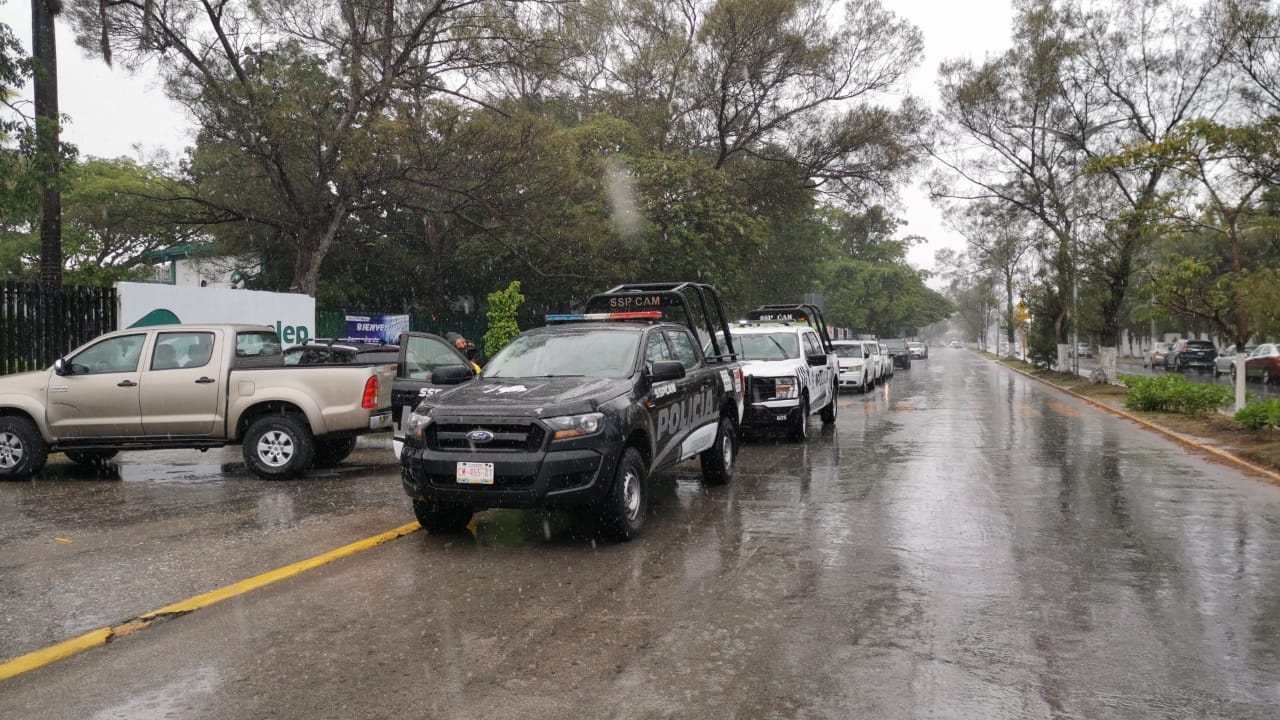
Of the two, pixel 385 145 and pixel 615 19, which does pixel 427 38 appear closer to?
pixel 385 145

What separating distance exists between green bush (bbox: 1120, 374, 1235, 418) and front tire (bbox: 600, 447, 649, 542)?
14222 mm

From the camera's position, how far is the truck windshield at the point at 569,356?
314 inches

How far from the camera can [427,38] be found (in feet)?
70.9

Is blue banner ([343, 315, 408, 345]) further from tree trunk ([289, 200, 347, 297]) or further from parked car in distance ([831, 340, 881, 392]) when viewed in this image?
parked car in distance ([831, 340, 881, 392])

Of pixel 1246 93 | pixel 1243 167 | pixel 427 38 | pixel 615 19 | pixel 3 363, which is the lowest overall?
pixel 3 363

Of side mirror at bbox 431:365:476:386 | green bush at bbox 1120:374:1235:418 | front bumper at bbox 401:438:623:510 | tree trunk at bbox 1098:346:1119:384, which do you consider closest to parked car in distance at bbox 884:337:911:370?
tree trunk at bbox 1098:346:1119:384

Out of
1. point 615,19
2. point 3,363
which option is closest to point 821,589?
point 3,363

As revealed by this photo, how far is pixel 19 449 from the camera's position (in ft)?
33.8

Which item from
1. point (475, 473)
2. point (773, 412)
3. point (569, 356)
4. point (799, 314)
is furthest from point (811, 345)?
point (475, 473)

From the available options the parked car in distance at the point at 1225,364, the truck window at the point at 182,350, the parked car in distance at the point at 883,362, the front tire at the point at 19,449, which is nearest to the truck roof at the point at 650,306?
the truck window at the point at 182,350

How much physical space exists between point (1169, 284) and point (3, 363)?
19.6 meters

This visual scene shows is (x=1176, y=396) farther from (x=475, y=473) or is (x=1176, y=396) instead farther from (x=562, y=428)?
(x=475, y=473)

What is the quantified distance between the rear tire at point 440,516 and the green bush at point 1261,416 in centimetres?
1192

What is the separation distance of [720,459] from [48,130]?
11.5 m
